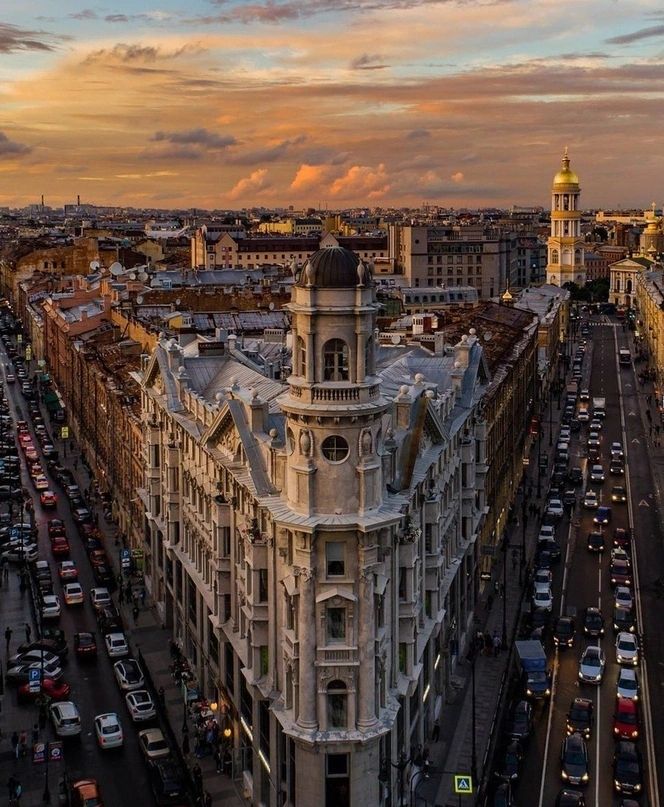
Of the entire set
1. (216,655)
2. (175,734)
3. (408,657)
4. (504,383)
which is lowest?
(175,734)

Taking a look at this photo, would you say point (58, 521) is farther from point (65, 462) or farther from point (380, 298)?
point (380, 298)

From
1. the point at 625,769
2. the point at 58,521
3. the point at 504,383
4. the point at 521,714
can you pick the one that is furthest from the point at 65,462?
the point at 625,769

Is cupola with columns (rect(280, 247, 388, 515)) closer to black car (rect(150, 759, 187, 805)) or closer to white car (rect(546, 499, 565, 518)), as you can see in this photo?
black car (rect(150, 759, 187, 805))

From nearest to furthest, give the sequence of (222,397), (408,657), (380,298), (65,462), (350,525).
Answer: (350,525), (408,657), (222,397), (65,462), (380,298)

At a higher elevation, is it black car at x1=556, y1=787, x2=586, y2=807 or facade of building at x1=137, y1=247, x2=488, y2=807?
facade of building at x1=137, y1=247, x2=488, y2=807

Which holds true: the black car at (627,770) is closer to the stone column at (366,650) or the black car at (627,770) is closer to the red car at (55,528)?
the stone column at (366,650)

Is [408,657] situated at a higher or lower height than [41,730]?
higher

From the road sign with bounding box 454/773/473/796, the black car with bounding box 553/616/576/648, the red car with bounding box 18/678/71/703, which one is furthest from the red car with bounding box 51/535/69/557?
the road sign with bounding box 454/773/473/796
